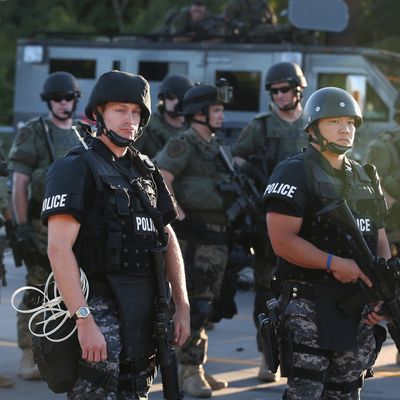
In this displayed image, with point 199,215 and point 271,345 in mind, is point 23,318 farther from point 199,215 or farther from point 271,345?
point 271,345

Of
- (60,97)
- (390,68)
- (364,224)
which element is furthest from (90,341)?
(390,68)

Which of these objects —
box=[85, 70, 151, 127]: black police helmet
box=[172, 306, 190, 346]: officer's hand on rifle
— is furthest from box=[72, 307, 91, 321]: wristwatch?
box=[85, 70, 151, 127]: black police helmet

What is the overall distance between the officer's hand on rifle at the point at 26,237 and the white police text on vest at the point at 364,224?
2949 mm

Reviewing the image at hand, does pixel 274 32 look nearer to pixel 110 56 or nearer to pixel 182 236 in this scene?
pixel 110 56

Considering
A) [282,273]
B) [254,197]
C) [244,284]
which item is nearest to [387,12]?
[244,284]

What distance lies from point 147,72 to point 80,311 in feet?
33.0

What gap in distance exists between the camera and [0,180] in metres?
7.00

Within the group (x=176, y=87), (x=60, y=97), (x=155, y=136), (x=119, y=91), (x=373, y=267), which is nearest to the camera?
(x=119, y=91)

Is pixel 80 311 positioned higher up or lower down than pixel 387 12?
lower down

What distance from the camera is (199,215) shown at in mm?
7355

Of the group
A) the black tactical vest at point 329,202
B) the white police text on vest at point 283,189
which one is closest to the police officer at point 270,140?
the black tactical vest at point 329,202

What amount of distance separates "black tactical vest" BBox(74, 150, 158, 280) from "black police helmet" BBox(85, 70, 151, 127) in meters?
0.23

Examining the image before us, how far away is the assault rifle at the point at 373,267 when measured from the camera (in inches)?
187

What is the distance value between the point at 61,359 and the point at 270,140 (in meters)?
3.65
